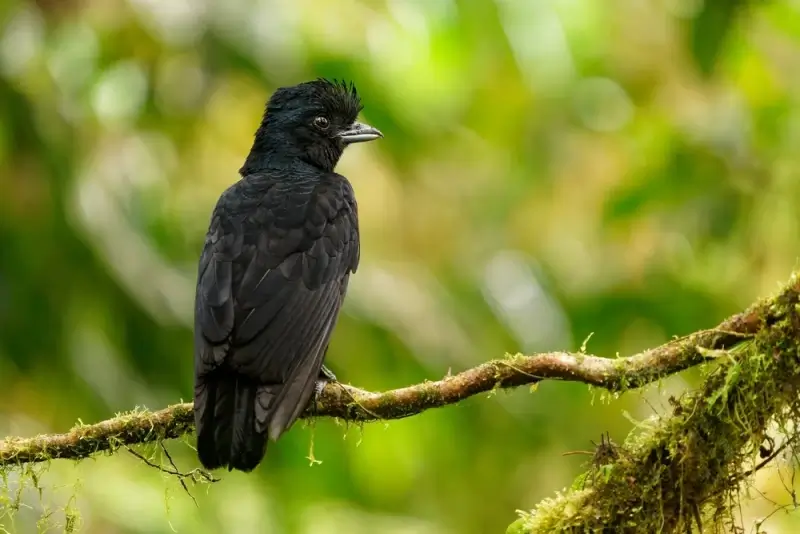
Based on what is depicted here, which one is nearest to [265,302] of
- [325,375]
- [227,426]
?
[325,375]

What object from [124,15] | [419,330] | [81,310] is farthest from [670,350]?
[124,15]

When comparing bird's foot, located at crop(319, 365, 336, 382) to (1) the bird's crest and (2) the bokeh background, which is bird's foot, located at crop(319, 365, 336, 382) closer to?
(1) the bird's crest

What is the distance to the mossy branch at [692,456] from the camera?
3553 millimetres

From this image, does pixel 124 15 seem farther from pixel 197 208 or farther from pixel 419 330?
pixel 419 330

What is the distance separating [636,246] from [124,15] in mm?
4475

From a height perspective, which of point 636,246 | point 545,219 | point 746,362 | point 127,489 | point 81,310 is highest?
point 545,219

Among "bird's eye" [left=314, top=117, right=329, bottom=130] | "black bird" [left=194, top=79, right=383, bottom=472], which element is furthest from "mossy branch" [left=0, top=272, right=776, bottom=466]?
"bird's eye" [left=314, top=117, right=329, bottom=130]

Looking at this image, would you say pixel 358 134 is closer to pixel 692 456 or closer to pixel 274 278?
pixel 274 278

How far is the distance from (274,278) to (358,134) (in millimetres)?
1701

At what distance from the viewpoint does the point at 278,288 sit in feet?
15.8

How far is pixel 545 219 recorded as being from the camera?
1036 centimetres

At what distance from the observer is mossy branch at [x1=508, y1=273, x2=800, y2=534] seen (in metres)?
3.55

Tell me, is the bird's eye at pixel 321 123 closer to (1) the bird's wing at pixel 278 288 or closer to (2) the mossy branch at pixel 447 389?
(1) the bird's wing at pixel 278 288

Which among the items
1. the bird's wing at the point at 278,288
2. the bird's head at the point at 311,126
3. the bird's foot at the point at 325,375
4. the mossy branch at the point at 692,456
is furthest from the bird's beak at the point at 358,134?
the mossy branch at the point at 692,456
